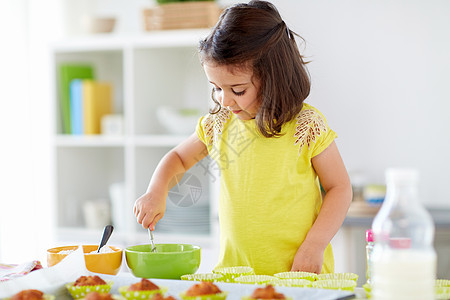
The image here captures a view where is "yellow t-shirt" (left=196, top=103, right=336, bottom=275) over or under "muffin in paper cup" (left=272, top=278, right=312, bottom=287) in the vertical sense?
over

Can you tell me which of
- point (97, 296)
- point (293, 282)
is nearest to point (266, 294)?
point (293, 282)

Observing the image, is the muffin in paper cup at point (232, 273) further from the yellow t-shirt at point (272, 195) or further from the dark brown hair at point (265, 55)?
the dark brown hair at point (265, 55)

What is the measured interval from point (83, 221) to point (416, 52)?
186cm

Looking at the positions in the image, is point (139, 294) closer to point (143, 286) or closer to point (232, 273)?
point (143, 286)

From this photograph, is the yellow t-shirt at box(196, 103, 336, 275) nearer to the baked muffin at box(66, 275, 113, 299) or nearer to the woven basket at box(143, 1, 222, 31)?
the baked muffin at box(66, 275, 113, 299)

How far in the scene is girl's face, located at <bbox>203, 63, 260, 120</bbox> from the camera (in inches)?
52.2

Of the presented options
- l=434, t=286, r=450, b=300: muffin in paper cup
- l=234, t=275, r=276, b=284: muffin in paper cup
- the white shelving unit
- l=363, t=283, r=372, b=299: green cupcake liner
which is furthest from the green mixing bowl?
the white shelving unit

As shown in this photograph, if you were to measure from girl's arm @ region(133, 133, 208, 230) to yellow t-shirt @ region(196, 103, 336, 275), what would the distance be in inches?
4.4

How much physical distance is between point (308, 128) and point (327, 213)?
20 centimetres

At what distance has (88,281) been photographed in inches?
39.9

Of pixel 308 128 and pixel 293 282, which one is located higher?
pixel 308 128

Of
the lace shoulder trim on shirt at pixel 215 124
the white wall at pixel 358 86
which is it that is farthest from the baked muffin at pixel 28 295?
the white wall at pixel 358 86

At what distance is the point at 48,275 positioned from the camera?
1.04 metres

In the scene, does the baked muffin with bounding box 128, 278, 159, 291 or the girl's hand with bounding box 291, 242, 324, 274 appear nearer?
the baked muffin with bounding box 128, 278, 159, 291
